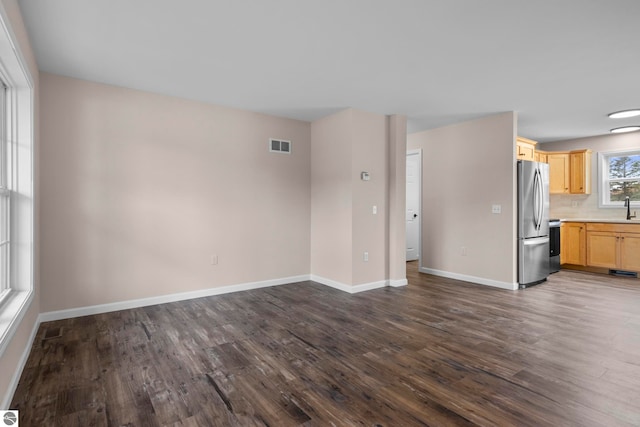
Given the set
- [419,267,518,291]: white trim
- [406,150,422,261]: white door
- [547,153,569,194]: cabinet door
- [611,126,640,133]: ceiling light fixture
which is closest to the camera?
[419,267,518,291]: white trim

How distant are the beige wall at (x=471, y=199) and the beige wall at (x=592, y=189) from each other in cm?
301

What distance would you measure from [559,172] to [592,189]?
675mm

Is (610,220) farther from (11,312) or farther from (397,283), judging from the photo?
(11,312)

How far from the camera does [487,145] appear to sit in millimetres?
5113

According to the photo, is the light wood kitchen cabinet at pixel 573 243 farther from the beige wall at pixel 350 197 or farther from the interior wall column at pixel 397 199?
the beige wall at pixel 350 197

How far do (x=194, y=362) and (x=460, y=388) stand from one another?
1.92 m

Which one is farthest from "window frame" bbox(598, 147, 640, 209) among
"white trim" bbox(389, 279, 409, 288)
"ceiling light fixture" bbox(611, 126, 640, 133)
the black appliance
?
"white trim" bbox(389, 279, 409, 288)

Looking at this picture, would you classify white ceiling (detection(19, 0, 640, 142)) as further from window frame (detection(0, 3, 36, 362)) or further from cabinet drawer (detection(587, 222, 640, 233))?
cabinet drawer (detection(587, 222, 640, 233))

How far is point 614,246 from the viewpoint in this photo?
19.0 feet

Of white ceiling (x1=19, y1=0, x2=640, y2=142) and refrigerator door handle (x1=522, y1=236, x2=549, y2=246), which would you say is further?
refrigerator door handle (x1=522, y1=236, x2=549, y2=246)

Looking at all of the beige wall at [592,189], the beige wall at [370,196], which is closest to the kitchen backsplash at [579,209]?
the beige wall at [592,189]

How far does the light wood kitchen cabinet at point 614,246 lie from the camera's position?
561cm

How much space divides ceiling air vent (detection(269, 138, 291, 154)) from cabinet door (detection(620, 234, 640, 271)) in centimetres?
582

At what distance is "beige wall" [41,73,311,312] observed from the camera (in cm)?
353
